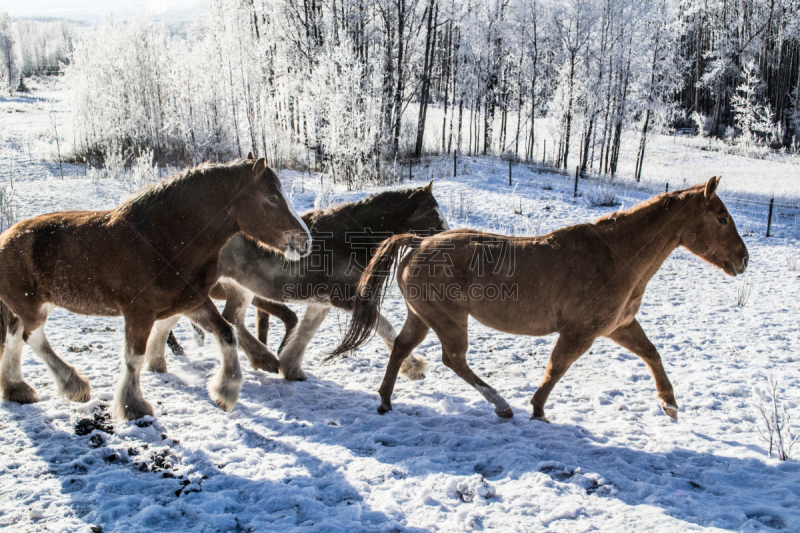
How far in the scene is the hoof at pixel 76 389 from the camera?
4.10m

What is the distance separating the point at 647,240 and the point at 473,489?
7.43ft

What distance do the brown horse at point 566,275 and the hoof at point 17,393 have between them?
320 cm

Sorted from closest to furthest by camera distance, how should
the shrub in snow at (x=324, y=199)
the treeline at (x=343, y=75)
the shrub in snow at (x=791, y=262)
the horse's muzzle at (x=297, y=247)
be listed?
1. the horse's muzzle at (x=297, y=247)
2. the shrub in snow at (x=791, y=262)
3. the shrub in snow at (x=324, y=199)
4. the treeline at (x=343, y=75)

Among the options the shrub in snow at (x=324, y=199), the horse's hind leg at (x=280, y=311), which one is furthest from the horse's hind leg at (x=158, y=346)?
the shrub in snow at (x=324, y=199)

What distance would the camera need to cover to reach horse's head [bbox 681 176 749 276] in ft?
12.3

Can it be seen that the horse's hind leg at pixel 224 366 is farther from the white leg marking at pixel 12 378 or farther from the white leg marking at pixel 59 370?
the white leg marking at pixel 12 378

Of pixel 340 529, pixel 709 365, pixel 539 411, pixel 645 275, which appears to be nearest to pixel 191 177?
pixel 340 529

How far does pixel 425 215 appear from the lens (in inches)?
196

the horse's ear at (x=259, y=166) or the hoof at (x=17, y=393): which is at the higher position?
the horse's ear at (x=259, y=166)

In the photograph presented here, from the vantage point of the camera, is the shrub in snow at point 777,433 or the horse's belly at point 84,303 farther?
the horse's belly at point 84,303

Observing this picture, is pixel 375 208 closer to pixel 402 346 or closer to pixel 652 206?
pixel 402 346

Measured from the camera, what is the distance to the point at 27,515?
104 inches

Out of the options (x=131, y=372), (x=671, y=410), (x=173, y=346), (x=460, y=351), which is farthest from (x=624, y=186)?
(x=131, y=372)

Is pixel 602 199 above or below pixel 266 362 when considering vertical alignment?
above
